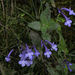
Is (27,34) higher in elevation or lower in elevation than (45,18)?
lower

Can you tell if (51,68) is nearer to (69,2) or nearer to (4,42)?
(4,42)

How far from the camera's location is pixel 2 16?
1353 mm

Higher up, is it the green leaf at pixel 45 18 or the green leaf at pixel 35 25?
the green leaf at pixel 45 18

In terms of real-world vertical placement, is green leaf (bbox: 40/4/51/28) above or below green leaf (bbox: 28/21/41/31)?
above

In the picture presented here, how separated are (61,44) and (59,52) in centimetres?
10

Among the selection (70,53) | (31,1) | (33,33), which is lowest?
(70,53)

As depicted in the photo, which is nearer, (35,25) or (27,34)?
(35,25)

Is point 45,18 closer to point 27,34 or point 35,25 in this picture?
point 35,25

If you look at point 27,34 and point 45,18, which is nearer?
point 45,18

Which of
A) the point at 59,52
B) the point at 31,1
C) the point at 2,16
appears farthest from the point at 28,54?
the point at 31,1

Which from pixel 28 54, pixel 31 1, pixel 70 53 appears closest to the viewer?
pixel 28 54

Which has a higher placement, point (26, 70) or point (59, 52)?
point (59, 52)

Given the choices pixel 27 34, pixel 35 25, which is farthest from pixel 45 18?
pixel 27 34

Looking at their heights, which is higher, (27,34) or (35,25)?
(35,25)
